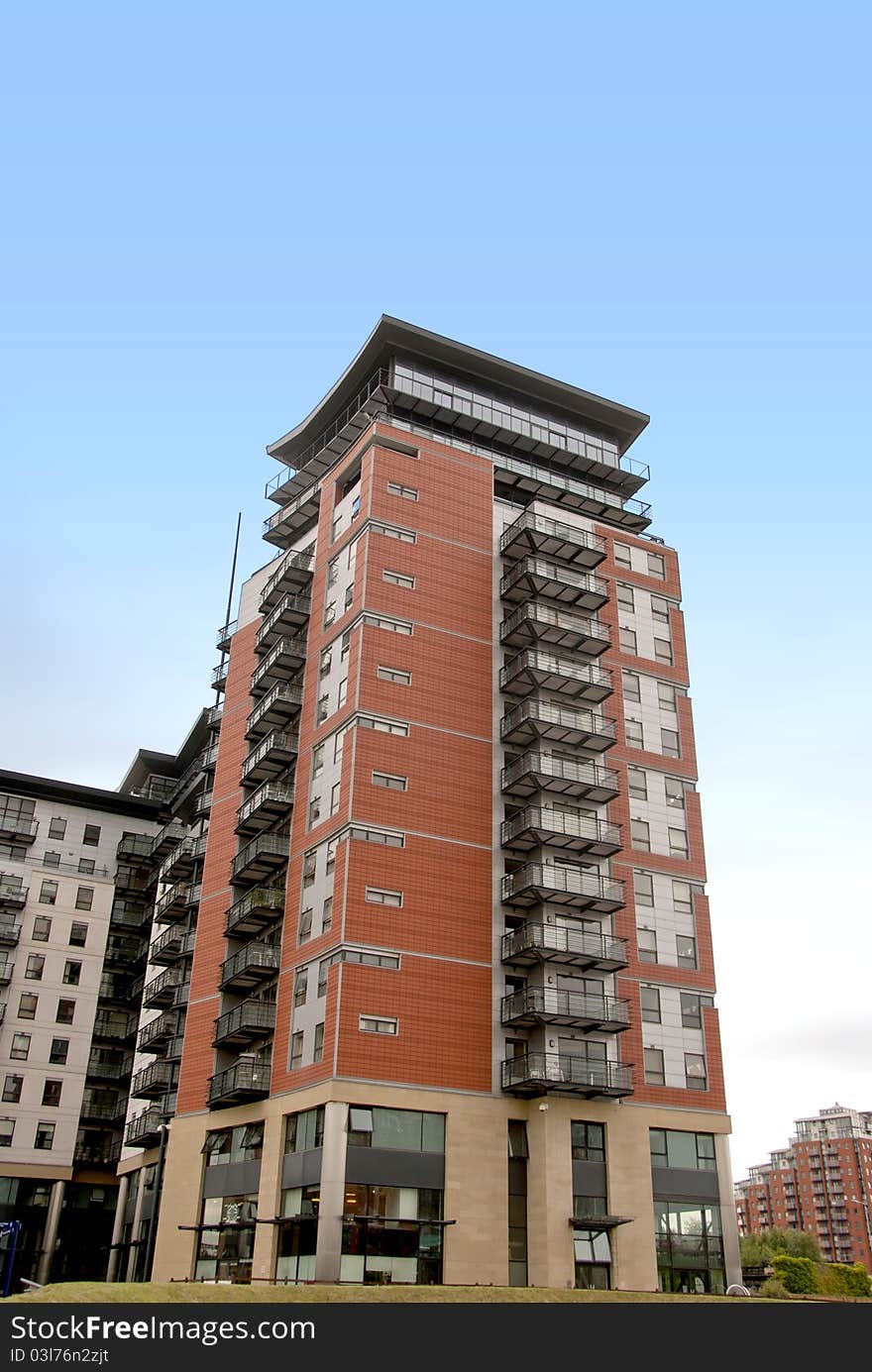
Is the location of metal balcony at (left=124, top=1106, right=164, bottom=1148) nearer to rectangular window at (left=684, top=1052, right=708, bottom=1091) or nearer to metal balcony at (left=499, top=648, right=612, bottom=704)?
rectangular window at (left=684, top=1052, right=708, bottom=1091)

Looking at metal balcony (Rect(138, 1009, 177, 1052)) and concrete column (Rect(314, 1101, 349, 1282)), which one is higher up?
metal balcony (Rect(138, 1009, 177, 1052))

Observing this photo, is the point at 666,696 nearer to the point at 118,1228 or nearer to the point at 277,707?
the point at 277,707

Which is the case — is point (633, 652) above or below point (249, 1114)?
above

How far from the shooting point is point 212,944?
65625 mm

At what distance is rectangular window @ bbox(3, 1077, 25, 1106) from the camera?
82500mm

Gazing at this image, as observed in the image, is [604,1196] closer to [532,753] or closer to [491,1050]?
[491,1050]

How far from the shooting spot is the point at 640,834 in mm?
63375

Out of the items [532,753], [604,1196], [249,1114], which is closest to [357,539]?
[532,753]

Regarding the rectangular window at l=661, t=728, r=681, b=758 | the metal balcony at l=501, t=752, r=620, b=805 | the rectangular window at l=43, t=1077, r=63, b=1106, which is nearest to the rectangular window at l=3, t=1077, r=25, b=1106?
the rectangular window at l=43, t=1077, r=63, b=1106

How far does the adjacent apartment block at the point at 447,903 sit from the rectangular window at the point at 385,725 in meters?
0.11

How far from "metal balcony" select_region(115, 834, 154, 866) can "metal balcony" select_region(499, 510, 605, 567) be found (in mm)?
43868
